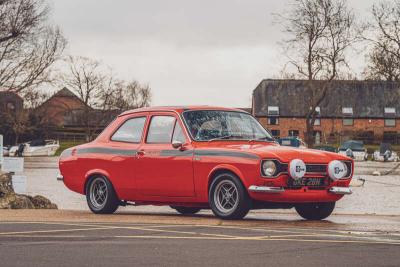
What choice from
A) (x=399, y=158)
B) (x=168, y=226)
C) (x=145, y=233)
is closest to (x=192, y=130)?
(x=168, y=226)

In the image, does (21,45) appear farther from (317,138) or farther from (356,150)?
(317,138)

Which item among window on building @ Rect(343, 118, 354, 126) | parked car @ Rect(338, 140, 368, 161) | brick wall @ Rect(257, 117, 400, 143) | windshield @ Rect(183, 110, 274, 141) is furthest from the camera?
window on building @ Rect(343, 118, 354, 126)

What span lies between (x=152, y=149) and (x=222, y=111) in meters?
1.14

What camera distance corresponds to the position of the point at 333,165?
12.8 m

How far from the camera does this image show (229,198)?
497 inches

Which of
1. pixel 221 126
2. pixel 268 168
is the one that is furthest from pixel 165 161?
pixel 268 168

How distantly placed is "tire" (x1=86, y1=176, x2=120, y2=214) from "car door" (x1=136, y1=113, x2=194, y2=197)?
56 cm

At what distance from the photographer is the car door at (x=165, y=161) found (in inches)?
521

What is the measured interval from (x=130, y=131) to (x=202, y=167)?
1986 millimetres

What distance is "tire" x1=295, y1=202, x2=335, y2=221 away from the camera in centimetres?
1353

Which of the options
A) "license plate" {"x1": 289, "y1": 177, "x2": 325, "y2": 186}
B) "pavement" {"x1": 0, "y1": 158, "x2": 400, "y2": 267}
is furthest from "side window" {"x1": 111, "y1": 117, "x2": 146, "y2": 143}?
"license plate" {"x1": 289, "y1": 177, "x2": 325, "y2": 186}

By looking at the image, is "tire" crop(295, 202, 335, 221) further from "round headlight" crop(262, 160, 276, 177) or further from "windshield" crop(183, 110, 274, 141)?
"round headlight" crop(262, 160, 276, 177)

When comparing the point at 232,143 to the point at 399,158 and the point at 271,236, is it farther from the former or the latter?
the point at 399,158

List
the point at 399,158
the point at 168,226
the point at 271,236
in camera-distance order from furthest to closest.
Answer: the point at 399,158, the point at 168,226, the point at 271,236
